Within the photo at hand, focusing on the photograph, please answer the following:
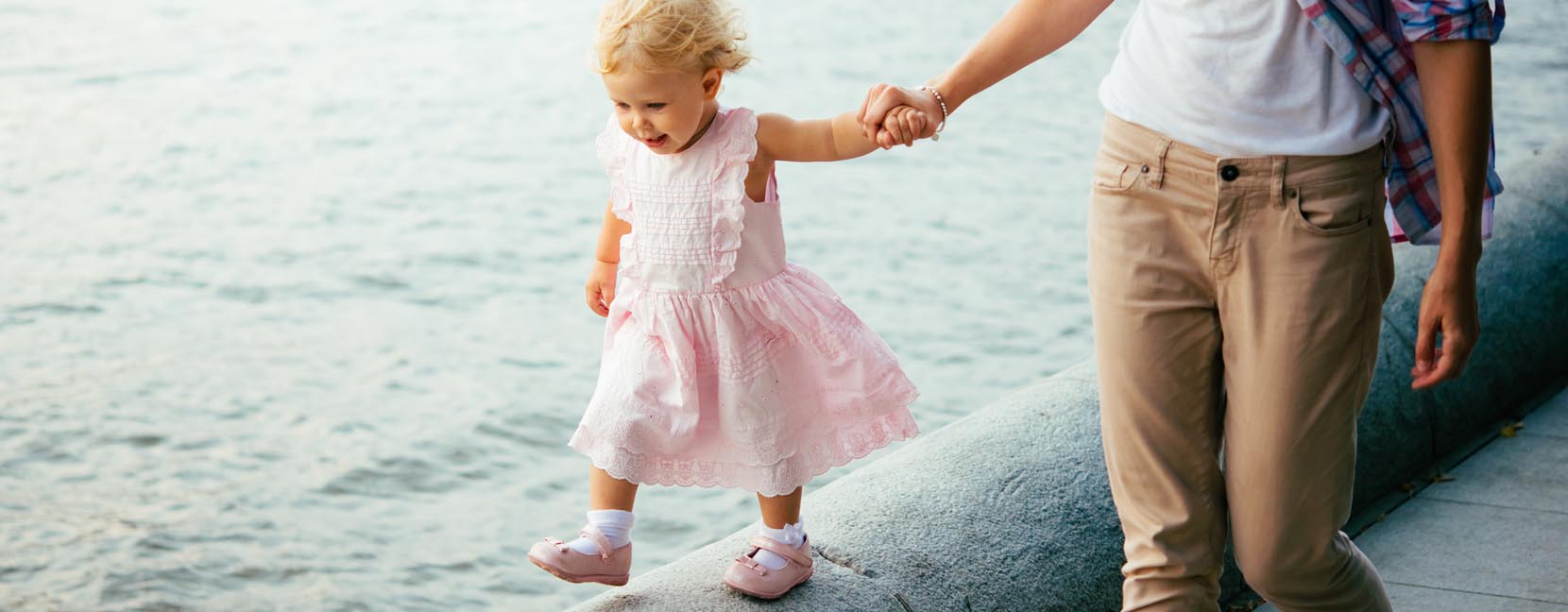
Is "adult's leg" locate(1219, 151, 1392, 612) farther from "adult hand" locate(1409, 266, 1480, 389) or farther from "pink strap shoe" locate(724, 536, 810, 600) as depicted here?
"pink strap shoe" locate(724, 536, 810, 600)

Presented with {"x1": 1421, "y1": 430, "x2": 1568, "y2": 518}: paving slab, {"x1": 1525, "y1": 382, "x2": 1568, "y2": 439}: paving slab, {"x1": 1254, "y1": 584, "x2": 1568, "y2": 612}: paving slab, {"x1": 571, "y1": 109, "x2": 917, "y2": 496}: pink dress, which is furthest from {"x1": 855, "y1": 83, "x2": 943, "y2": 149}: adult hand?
{"x1": 1525, "y1": 382, "x2": 1568, "y2": 439}: paving slab

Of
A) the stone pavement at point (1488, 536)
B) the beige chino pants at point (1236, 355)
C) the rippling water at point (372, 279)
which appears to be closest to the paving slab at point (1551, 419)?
the stone pavement at point (1488, 536)

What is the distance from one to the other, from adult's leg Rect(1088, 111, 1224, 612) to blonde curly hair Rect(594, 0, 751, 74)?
68 cm

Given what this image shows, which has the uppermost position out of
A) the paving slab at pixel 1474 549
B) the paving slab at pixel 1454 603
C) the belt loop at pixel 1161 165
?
the belt loop at pixel 1161 165

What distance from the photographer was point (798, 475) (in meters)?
2.72

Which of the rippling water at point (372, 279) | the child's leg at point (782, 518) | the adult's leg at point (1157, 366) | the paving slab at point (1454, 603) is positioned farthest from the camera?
the rippling water at point (372, 279)

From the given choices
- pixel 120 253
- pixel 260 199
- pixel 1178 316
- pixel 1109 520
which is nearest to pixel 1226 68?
pixel 1178 316

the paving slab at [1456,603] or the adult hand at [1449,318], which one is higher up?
the adult hand at [1449,318]

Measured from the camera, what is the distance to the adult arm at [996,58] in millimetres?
2395

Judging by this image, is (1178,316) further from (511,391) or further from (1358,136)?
(511,391)

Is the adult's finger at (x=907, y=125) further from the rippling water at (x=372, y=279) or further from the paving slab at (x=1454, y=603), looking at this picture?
the rippling water at (x=372, y=279)

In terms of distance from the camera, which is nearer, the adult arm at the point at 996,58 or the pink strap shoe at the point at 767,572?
the adult arm at the point at 996,58

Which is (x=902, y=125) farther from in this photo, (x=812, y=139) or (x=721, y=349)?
(x=721, y=349)

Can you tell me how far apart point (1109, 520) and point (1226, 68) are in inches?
49.7
